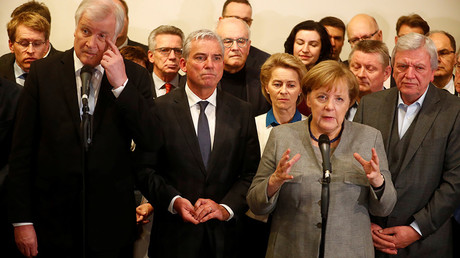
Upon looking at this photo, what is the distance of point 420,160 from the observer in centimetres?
292

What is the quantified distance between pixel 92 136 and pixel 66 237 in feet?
1.63

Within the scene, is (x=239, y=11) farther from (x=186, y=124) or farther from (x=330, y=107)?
(x=330, y=107)

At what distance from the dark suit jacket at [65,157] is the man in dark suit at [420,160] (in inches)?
→ 52.2

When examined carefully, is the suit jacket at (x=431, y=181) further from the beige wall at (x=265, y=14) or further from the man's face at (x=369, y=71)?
the beige wall at (x=265, y=14)

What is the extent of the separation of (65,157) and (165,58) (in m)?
2.01

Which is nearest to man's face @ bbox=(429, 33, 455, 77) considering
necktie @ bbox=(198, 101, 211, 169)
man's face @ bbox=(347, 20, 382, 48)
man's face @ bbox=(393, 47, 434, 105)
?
man's face @ bbox=(347, 20, 382, 48)

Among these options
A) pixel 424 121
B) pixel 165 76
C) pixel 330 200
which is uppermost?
pixel 165 76

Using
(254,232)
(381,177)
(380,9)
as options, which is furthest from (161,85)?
(380,9)

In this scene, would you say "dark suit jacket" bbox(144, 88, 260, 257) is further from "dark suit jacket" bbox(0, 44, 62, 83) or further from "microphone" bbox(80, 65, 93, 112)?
"dark suit jacket" bbox(0, 44, 62, 83)

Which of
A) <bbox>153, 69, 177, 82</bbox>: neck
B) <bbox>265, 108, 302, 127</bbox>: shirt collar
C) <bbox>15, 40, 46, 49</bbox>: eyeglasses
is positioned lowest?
<bbox>265, 108, 302, 127</bbox>: shirt collar

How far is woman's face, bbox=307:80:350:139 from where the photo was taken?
270 cm

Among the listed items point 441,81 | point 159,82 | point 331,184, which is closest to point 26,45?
point 159,82

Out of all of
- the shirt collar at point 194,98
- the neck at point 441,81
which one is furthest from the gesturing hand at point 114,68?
the neck at point 441,81

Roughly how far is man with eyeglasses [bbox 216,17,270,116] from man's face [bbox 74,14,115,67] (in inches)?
63.7
